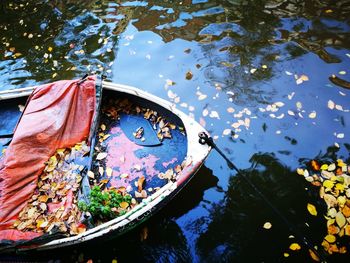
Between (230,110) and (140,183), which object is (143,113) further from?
(230,110)

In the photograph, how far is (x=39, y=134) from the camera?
545 cm

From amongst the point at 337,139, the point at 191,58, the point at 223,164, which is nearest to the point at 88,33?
the point at 191,58

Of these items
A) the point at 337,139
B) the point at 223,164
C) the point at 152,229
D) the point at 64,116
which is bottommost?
the point at 152,229

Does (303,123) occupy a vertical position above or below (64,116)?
below

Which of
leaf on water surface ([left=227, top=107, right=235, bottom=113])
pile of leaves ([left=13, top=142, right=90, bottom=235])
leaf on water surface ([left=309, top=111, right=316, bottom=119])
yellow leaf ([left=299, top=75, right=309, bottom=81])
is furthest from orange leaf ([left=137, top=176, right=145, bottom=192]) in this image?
yellow leaf ([left=299, top=75, right=309, bottom=81])

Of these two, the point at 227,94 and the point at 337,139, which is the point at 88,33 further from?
the point at 337,139

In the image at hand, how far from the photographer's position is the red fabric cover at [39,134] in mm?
5000

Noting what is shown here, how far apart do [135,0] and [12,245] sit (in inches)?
310

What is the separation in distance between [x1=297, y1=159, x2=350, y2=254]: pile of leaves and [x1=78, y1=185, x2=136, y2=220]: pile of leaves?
2.89 metres

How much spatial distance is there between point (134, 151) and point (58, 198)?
151 cm

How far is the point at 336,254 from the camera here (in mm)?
4383

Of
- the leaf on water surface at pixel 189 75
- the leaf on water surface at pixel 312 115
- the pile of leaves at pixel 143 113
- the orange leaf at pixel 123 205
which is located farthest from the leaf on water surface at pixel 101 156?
the leaf on water surface at pixel 312 115

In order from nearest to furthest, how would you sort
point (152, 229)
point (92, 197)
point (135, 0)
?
point (92, 197), point (152, 229), point (135, 0)

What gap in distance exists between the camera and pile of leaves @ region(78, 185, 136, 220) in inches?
181
